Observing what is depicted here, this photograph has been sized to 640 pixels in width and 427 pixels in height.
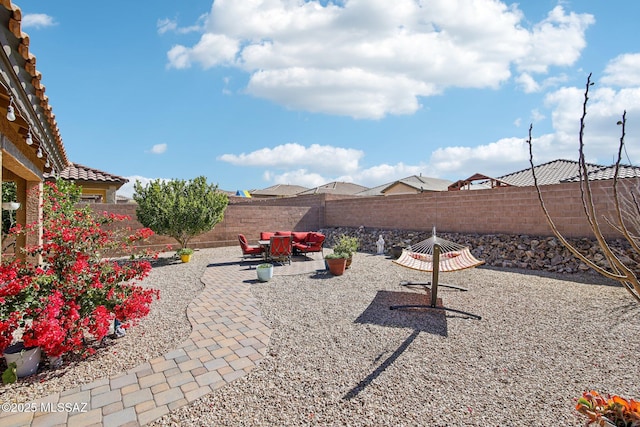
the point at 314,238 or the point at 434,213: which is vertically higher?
the point at 434,213

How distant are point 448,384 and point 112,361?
3.36 meters

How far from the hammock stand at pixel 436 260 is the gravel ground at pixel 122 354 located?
323cm

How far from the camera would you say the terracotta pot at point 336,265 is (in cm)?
757

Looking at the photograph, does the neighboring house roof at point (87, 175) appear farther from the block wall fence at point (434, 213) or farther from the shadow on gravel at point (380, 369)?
the shadow on gravel at point (380, 369)

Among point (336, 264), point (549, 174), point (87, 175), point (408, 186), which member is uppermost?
point (408, 186)

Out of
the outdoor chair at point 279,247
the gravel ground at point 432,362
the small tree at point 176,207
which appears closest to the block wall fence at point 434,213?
the small tree at point 176,207

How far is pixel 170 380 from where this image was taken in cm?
297

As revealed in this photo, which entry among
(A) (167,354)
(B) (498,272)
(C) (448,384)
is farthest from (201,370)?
(B) (498,272)

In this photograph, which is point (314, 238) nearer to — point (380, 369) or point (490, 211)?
point (490, 211)

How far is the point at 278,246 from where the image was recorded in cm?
907

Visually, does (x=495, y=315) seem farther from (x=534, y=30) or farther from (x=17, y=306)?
(x=17, y=306)

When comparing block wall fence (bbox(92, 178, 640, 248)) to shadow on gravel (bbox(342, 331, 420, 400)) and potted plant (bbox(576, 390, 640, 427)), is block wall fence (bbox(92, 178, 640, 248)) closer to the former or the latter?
shadow on gravel (bbox(342, 331, 420, 400))

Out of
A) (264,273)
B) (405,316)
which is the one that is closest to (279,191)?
(264,273)

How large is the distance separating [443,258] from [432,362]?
302cm
